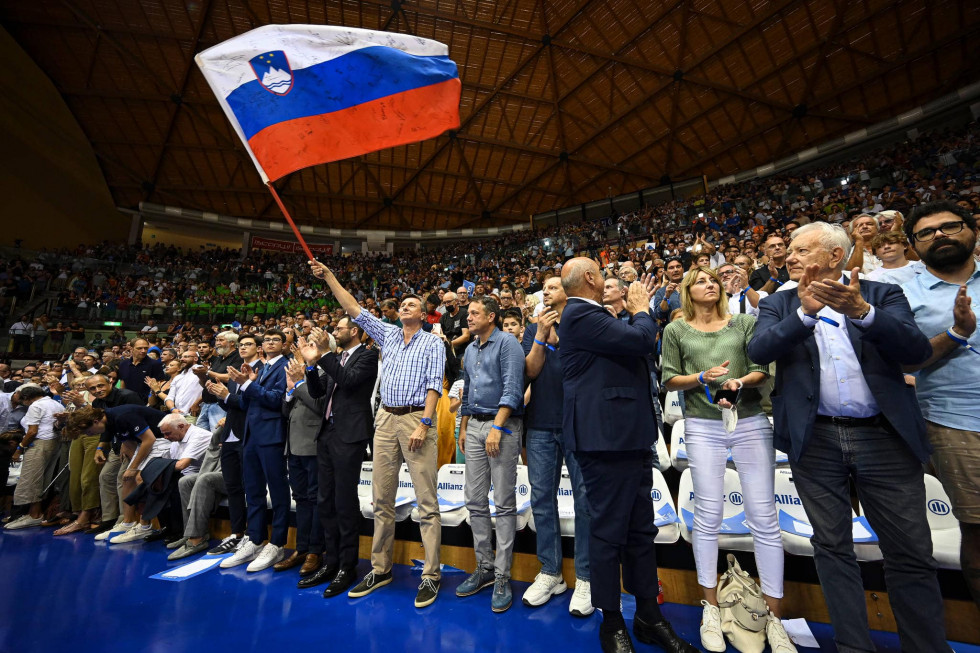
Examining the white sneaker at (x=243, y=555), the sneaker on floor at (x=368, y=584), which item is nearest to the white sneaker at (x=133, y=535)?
the white sneaker at (x=243, y=555)

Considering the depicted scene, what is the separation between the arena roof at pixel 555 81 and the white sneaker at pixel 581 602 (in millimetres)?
14955

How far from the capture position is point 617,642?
71.8 inches

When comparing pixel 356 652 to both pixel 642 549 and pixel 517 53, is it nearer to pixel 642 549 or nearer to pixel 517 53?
pixel 642 549

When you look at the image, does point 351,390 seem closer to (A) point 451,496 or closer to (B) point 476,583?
(A) point 451,496

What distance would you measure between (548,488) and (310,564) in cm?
172

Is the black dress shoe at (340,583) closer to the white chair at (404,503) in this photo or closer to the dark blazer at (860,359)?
the white chair at (404,503)

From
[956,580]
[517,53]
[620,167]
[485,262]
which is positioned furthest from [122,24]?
[956,580]

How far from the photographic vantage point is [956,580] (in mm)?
1894

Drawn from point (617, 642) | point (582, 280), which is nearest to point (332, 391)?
point (582, 280)

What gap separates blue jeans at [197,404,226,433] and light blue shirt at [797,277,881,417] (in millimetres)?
4661

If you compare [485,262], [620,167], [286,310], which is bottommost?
[286,310]

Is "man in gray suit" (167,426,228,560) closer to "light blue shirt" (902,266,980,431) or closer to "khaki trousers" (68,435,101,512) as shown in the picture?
"khaki trousers" (68,435,101,512)

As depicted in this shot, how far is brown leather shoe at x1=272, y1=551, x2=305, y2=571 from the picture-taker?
3.11 metres

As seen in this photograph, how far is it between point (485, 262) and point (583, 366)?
16110 mm
